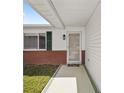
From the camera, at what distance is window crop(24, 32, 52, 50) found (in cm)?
1249

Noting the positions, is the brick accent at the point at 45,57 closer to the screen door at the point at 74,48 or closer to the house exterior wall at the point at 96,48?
the screen door at the point at 74,48

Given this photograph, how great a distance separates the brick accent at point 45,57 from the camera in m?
12.4

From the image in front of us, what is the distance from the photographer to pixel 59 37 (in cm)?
1240

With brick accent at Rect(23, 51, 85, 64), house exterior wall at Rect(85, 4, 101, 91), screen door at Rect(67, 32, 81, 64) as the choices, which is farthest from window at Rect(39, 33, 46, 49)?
house exterior wall at Rect(85, 4, 101, 91)

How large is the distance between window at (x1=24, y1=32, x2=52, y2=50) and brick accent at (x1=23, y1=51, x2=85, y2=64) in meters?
0.41

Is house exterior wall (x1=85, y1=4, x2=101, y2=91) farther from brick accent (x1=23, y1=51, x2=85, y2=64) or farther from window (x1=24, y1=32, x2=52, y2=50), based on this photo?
window (x1=24, y1=32, x2=52, y2=50)

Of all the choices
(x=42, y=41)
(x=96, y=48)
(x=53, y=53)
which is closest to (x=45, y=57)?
(x=53, y=53)

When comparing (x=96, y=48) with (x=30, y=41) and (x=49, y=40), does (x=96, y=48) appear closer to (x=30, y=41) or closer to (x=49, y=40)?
(x=49, y=40)

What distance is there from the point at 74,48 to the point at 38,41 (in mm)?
2562

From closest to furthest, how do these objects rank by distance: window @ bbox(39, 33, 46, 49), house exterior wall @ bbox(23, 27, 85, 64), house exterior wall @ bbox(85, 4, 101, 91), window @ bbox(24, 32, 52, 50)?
house exterior wall @ bbox(85, 4, 101, 91), house exterior wall @ bbox(23, 27, 85, 64), window @ bbox(24, 32, 52, 50), window @ bbox(39, 33, 46, 49)
